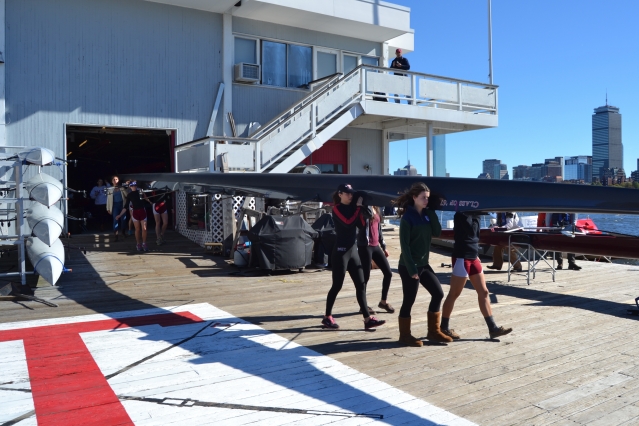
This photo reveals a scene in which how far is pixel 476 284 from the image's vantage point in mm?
6965

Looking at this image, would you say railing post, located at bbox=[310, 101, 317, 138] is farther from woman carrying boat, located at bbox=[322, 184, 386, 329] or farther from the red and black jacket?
the red and black jacket

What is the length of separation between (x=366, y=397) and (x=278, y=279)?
6810 mm

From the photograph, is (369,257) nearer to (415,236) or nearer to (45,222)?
(415,236)

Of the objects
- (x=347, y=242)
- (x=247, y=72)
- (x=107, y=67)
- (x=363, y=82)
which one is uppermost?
(x=247, y=72)

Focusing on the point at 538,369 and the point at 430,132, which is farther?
the point at 430,132

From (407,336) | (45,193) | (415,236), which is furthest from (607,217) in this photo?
(45,193)

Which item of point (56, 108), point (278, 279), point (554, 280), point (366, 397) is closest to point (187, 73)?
point (56, 108)

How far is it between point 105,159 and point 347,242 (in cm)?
2148

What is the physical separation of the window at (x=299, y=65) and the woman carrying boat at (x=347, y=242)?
520 inches

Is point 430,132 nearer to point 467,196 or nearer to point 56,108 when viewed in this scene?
point 56,108

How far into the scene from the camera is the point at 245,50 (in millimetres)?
18859

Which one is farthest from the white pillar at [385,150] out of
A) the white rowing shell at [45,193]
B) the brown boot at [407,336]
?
the brown boot at [407,336]

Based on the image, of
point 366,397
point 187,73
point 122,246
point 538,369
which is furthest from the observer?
point 187,73

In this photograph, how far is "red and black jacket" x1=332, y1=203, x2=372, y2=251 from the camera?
727 cm
